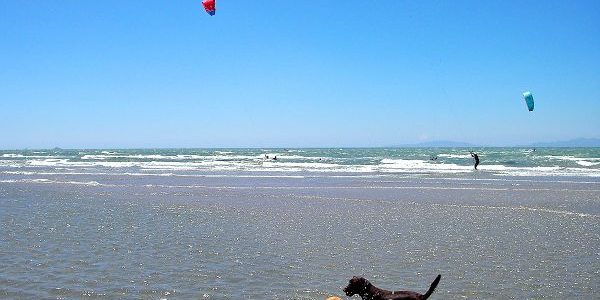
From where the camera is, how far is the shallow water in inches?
245

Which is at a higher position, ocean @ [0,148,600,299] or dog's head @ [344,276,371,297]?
dog's head @ [344,276,371,297]

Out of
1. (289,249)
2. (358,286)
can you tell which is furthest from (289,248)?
(358,286)

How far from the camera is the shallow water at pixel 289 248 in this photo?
623 centimetres

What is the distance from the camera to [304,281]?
6.50m

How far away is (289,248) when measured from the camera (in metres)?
8.39

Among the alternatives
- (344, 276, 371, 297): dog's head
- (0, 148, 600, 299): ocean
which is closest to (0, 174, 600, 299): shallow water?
(0, 148, 600, 299): ocean

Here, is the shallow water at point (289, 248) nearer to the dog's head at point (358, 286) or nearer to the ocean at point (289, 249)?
the ocean at point (289, 249)

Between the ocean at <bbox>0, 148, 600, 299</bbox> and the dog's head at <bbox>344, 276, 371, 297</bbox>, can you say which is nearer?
the dog's head at <bbox>344, 276, 371, 297</bbox>

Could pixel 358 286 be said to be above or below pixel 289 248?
above

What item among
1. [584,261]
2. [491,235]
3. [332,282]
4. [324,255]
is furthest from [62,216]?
[584,261]

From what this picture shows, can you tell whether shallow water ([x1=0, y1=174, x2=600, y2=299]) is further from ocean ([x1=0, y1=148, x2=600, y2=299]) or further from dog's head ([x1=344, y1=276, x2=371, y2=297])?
dog's head ([x1=344, y1=276, x2=371, y2=297])

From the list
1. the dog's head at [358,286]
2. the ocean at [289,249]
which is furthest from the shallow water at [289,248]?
the dog's head at [358,286]

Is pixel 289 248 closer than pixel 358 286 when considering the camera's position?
No

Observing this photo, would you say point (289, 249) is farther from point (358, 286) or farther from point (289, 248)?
point (358, 286)
